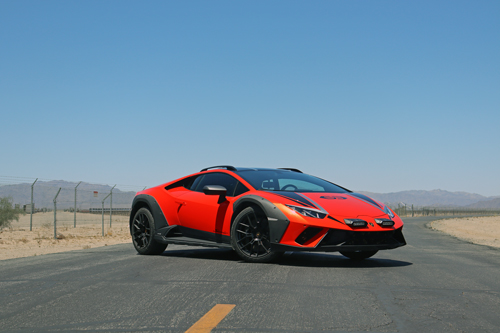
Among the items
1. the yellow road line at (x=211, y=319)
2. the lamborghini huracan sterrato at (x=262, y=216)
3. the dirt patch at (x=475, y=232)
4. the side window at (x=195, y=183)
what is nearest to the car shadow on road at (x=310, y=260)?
the lamborghini huracan sterrato at (x=262, y=216)

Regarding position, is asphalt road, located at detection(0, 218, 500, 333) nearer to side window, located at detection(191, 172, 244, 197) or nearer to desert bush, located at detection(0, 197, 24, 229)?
side window, located at detection(191, 172, 244, 197)

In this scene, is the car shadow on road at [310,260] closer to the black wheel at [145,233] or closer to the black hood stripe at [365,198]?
the black wheel at [145,233]

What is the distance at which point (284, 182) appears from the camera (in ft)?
26.9

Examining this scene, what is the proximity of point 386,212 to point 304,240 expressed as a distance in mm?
1485

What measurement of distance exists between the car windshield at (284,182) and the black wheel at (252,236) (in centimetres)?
57

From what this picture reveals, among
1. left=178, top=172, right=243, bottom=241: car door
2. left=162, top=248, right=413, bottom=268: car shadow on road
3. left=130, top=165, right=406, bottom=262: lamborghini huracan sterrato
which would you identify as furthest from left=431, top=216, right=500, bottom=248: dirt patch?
left=178, top=172, right=243, bottom=241: car door

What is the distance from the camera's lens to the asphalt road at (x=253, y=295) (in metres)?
3.89

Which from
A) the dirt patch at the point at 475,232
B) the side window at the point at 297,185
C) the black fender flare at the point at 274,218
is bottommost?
the dirt patch at the point at 475,232

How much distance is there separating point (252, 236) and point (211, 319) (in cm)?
332

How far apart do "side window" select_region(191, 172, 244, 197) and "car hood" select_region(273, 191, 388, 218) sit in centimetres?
90

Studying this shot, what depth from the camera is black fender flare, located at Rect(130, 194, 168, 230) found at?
8758 millimetres

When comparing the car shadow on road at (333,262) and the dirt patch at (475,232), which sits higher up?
the car shadow on road at (333,262)

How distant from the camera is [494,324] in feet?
12.8

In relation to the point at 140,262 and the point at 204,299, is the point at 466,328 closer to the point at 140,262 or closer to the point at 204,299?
the point at 204,299
